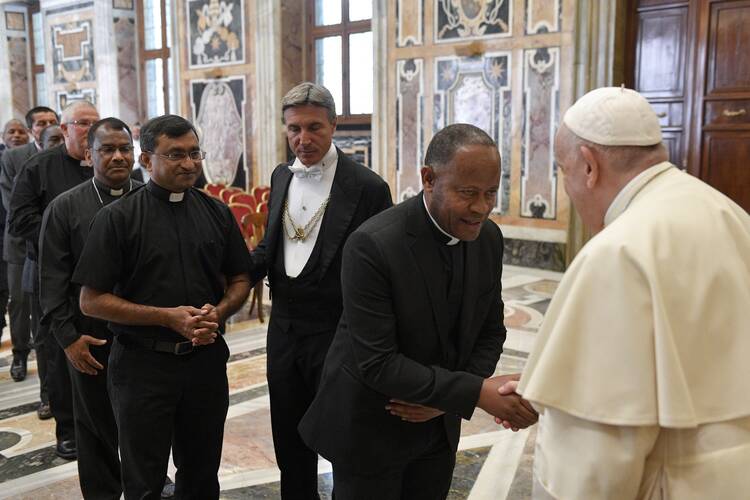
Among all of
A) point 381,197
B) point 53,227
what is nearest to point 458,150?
point 381,197

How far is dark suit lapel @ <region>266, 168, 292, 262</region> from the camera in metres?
2.85

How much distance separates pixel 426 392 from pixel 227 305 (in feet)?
3.41

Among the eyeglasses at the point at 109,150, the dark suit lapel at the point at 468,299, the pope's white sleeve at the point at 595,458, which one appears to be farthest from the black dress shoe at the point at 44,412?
the pope's white sleeve at the point at 595,458

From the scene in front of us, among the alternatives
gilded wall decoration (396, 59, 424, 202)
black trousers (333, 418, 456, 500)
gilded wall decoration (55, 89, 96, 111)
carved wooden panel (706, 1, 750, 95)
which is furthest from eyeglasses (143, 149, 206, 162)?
gilded wall decoration (55, 89, 96, 111)

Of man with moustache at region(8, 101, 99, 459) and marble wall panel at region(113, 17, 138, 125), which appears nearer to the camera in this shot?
man with moustache at region(8, 101, 99, 459)

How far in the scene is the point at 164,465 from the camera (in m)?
2.56

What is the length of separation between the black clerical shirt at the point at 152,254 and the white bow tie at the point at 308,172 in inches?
16.9

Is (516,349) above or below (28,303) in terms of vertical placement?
below

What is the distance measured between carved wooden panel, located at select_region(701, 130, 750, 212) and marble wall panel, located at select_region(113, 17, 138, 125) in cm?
1035

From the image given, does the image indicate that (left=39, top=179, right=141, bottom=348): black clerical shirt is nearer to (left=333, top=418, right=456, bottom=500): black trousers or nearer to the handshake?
(left=333, top=418, right=456, bottom=500): black trousers

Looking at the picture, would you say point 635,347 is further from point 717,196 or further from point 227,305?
point 227,305

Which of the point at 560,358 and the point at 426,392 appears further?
the point at 426,392

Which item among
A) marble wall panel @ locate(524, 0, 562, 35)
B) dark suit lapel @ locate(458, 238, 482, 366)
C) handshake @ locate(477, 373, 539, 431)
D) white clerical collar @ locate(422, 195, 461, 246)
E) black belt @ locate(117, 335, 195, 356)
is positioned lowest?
black belt @ locate(117, 335, 195, 356)

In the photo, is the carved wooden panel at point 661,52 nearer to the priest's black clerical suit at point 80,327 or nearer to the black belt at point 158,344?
the priest's black clerical suit at point 80,327
